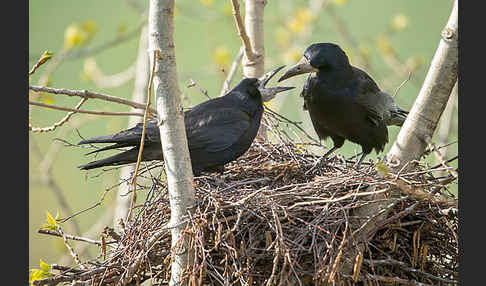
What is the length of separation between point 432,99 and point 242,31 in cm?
211

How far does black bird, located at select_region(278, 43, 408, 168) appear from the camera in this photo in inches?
172

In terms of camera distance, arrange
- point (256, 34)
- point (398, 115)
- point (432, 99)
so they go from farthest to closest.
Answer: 1. point (256, 34)
2. point (398, 115)
3. point (432, 99)

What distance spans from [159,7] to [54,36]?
968 cm

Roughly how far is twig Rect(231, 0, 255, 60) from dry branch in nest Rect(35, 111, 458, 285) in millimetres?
1320

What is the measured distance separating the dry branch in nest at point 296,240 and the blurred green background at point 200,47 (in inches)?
136

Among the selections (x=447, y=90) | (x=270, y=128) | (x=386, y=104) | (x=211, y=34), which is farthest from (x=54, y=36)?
(x=447, y=90)

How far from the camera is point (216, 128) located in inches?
174

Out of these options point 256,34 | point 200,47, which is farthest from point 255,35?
point 200,47

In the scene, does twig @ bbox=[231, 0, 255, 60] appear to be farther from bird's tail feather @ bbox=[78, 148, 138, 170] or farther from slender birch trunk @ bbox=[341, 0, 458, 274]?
slender birch trunk @ bbox=[341, 0, 458, 274]

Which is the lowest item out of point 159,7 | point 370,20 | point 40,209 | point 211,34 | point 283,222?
point 40,209

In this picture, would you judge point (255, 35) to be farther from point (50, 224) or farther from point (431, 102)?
point (431, 102)

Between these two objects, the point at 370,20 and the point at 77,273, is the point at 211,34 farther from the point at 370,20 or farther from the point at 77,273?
the point at 77,273

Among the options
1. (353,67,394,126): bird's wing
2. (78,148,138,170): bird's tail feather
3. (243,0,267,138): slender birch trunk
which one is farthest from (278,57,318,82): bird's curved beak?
(78,148,138,170): bird's tail feather

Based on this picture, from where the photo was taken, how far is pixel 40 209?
34.6 ft
